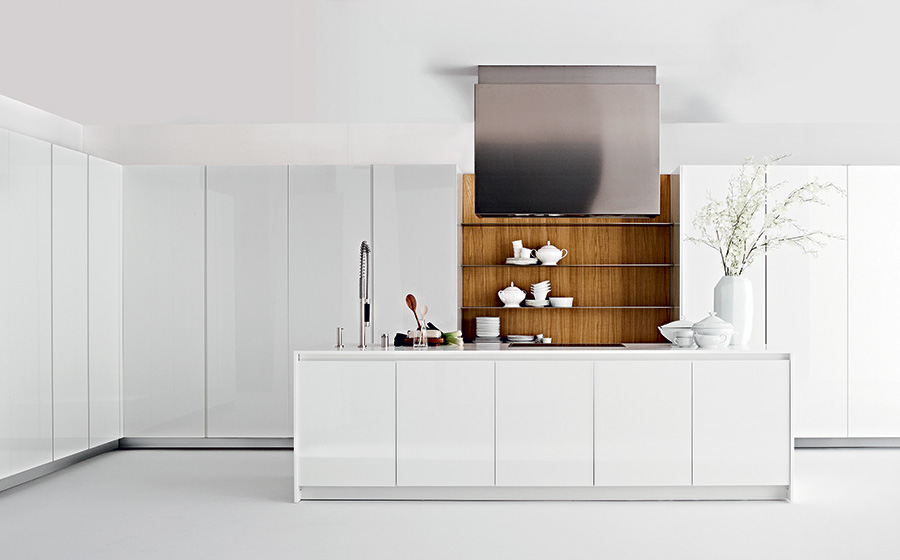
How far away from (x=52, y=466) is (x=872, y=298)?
20.3 ft

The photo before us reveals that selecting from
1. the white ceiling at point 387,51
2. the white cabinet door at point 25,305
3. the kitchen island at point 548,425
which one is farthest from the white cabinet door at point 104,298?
the white ceiling at point 387,51

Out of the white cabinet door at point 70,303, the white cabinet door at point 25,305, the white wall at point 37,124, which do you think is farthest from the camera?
the white wall at point 37,124

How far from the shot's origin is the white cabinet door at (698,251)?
6258 millimetres

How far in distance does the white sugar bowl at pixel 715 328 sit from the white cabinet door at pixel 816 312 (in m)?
1.87

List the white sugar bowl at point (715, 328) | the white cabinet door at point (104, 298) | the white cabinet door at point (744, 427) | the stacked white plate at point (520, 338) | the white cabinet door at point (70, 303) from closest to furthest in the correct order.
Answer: the white cabinet door at point (744, 427) → the white sugar bowl at point (715, 328) → the white cabinet door at point (70, 303) → the white cabinet door at point (104, 298) → the stacked white plate at point (520, 338)

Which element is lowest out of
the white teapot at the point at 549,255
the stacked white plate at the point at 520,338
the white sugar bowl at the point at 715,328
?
the stacked white plate at the point at 520,338

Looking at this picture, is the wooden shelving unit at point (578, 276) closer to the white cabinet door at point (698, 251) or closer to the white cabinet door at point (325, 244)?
the white cabinet door at point (698, 251)

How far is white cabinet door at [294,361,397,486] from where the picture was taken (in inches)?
174

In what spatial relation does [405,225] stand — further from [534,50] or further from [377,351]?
[534,50]

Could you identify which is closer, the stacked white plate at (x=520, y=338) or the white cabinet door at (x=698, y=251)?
the white cabinet door at (x=698, y=251)

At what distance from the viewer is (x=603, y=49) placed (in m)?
3.32

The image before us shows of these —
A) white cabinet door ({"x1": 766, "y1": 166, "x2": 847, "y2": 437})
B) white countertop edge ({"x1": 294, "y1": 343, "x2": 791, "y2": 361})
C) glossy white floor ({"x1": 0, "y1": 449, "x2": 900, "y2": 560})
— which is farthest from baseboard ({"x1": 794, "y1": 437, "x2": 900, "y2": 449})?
white countertop edge ({"x1": 294, "y1": 343, "x2": 791, "y2": 361})

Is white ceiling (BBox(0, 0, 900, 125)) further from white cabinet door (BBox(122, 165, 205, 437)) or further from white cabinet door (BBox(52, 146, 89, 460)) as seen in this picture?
white cabinet door (BBox(122, 165, 205, 437))

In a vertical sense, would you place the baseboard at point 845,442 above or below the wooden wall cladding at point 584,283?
below
